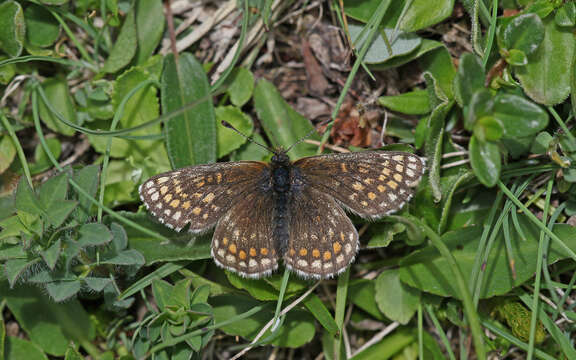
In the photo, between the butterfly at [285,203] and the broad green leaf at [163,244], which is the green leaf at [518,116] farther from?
the broad green leaf at [163,244]

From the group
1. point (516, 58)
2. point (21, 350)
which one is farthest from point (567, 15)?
point (21, 350)

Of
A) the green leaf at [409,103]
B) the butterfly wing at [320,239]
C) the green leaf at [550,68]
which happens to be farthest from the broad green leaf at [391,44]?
the butterfly wing at [320,239]

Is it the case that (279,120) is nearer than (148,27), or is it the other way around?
(279,120)

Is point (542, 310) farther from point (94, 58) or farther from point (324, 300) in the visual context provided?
point (94, 58)

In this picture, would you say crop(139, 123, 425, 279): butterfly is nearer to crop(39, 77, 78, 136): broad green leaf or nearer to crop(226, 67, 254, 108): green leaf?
crop(226, 67, 254, 108): green leaf

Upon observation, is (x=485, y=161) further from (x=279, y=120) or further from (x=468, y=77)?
(x=279, y=120)

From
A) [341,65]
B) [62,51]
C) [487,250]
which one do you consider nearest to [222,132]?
[341,65]

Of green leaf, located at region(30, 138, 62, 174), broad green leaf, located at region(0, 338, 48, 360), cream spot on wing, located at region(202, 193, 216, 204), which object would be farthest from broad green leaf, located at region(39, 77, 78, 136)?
broad green leaf, located at region(0, 338, 48, 360)
